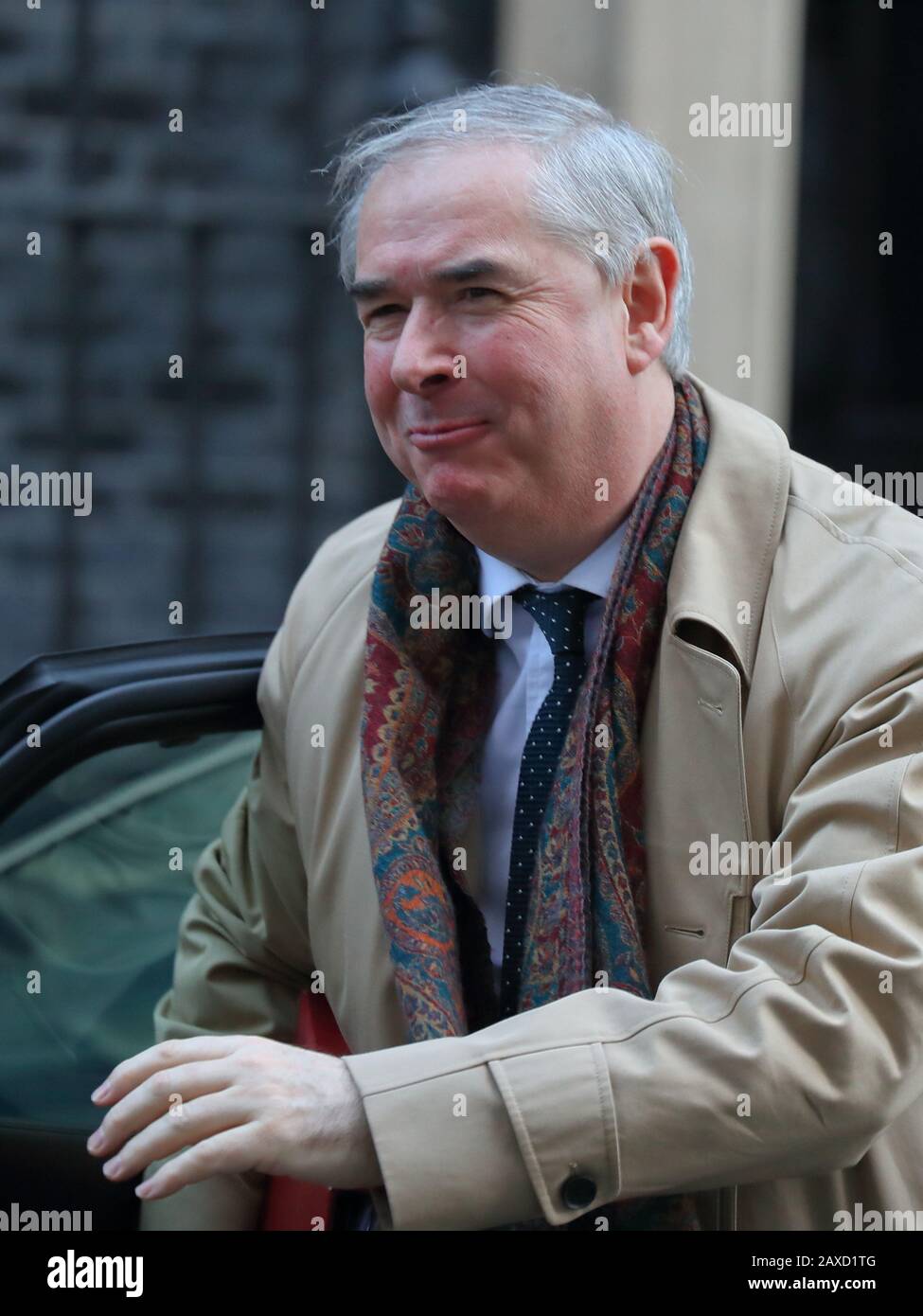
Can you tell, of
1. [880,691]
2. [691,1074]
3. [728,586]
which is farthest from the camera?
[728,586]

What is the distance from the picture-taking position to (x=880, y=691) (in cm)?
200

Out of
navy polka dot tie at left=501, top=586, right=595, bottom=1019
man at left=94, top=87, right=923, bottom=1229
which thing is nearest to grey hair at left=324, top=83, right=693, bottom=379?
man at left=94, top=87, right=923, bottom=1229

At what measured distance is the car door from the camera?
250 centimetres

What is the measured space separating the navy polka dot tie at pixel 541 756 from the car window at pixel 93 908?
0.61 m

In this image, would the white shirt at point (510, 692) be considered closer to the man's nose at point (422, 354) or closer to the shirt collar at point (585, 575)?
→ the shirt collar at point (585, 575)

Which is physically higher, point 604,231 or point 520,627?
point 604,231

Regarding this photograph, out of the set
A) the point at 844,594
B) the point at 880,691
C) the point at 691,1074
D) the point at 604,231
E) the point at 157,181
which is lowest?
the point at 691,1074

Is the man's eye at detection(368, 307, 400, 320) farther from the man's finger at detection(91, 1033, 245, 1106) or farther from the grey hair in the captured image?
the man's finger at detection(91, 1033, 245, 1106)

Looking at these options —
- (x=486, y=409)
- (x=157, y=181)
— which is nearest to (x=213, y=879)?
(x=486, y=409)

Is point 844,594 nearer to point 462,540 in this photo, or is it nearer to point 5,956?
point 462,540

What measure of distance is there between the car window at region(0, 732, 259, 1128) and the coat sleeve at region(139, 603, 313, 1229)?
0.31 feet

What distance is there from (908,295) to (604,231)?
4.44m

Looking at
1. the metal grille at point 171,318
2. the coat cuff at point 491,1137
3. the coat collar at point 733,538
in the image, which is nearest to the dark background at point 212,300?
the metal grille at point 171,318

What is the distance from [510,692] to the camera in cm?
246
